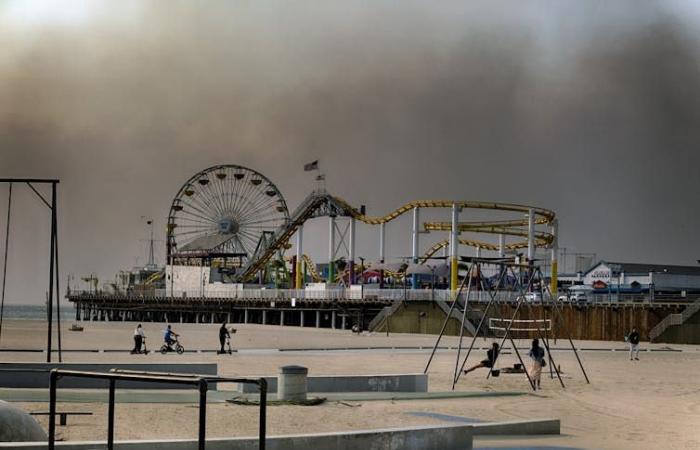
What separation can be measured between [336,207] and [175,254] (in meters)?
26.8

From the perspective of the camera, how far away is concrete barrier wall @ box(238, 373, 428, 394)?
1677cm

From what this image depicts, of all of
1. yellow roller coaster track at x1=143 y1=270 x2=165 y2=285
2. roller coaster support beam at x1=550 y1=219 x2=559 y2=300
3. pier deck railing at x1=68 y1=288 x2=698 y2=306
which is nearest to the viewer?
pier deck railing at x1=68 y1=288 x2=698 y2=306

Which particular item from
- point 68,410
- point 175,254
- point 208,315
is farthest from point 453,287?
point 68,410

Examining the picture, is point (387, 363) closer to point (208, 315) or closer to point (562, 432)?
point (562, 432)

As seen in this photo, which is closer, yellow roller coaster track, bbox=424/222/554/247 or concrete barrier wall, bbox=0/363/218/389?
concrete barrier wall, bbox=0/363/218/389

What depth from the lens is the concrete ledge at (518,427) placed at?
12406mm

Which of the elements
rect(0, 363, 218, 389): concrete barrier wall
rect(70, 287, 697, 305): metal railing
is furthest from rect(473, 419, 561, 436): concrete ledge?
rect(70, 287, 697, 305): metal railing

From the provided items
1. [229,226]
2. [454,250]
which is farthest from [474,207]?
[229,226]

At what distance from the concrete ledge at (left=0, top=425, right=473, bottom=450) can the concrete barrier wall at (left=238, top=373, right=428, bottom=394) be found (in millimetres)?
5880

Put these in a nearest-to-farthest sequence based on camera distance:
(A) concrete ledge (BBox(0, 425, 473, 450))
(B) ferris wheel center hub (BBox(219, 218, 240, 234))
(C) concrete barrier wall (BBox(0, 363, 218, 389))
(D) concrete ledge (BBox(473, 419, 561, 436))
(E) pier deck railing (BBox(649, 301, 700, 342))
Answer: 1. (A) concrete ledge (BBox(0, 425, 473, 450))
2. (D) concrete ledge (BBox(473, 419, 561, 436))
3. (C) concrete barrier wall (BBox(0, 363, 218, 389))
4. (E) pier deck railing (BBox(649, 301, 700, 342))
5. (B) ferris wheel center hub (BBox(219, 218, 240, 234))

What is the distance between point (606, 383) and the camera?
72.3 feet

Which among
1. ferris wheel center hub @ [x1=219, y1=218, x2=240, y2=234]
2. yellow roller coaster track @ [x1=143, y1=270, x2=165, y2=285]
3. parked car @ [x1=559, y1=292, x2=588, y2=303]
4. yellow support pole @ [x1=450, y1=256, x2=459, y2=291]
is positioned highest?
ferris wheel center hub @ [x1=219, y1=218, x2=240, y2=234]

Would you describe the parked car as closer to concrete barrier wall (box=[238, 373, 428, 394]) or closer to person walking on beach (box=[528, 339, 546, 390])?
person walking on beach (box=[528, 339, 546, 390])

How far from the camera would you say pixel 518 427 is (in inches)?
500
